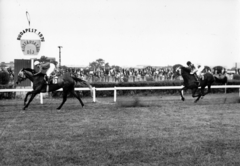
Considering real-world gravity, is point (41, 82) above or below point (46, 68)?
below

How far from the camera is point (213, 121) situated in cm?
921

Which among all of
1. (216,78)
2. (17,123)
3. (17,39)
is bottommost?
(17,123)

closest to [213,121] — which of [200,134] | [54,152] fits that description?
[200,134]

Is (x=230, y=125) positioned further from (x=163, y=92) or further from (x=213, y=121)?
(x=163, y=92)

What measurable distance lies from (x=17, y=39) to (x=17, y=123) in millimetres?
8005

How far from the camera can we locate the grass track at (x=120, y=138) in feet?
17.5

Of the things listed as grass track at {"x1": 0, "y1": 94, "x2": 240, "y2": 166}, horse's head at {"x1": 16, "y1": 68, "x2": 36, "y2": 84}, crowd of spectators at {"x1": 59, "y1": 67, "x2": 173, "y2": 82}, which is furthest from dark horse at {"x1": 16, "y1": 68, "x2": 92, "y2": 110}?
crowd of spectators at {"x1": 59, "y1": 67, "x2": 173, "y2": 82}

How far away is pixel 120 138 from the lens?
6.93 metres

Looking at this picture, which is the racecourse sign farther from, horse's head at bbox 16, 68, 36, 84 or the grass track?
the grass track

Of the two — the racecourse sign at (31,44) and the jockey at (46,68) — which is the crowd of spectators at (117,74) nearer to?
the racecourse sign at (31,44)

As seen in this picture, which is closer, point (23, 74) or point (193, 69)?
point (23, 74)

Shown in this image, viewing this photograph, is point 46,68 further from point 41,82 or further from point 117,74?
point 117,74

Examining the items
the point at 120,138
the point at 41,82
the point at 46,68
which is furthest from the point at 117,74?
the point at 120,138

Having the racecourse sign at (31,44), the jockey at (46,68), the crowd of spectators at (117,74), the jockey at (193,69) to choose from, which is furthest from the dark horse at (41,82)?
the crowd of spectators at (117,74)
